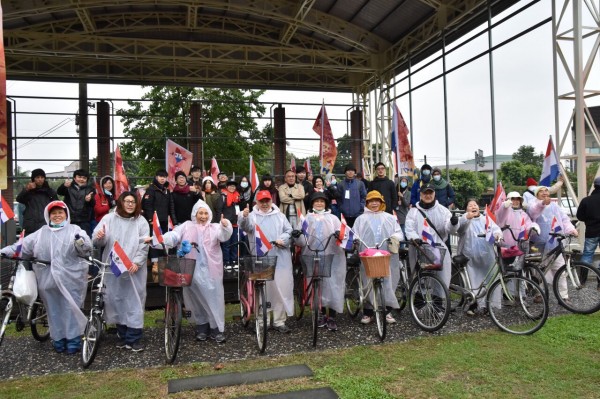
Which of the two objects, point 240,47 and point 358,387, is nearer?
point 358,387

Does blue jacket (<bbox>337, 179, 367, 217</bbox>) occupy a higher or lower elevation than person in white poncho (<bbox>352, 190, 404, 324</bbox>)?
higher

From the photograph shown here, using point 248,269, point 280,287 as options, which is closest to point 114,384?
point 248,269

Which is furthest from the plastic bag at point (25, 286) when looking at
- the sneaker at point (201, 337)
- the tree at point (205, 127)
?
the tree at point (205, 127)

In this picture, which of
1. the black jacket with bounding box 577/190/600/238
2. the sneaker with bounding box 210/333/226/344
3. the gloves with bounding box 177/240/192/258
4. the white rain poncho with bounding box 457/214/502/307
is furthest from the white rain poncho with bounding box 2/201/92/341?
the black jacket with bounding box 577/190/600/238

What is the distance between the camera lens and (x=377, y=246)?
576 cm

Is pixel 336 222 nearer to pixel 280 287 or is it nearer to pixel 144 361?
pixel 280 287

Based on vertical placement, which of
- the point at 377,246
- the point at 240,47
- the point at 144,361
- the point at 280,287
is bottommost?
the point at 144,361

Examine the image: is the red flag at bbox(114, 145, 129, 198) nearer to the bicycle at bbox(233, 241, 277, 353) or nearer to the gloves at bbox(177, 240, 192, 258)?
the gloves at bbox(177, 240, 192, 258)

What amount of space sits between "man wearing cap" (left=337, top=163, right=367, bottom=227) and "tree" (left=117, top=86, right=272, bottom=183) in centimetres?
1108

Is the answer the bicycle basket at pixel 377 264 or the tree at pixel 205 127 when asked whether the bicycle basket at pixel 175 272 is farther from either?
the tree at pixel 205 127

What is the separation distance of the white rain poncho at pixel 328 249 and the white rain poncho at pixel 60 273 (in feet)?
8.29

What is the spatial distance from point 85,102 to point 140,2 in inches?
229

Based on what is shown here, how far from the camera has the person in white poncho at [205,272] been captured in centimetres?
547

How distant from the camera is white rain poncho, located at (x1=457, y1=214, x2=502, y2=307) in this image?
6.27 meters
